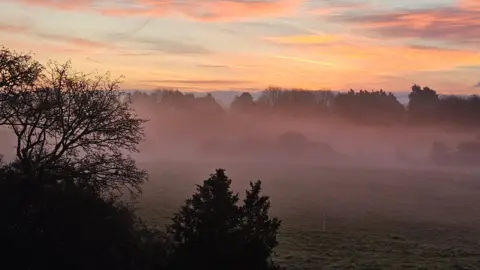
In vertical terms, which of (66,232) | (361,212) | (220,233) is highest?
(220,233)

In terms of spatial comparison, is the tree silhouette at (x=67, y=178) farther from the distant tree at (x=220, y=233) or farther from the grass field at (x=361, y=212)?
the grass field at (x=361, y=212)

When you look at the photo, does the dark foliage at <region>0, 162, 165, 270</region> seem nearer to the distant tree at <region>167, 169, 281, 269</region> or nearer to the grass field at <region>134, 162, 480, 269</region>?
the distant tree at <region>167, 169, 281, 269</region>

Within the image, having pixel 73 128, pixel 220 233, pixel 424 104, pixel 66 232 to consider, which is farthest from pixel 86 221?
pixel 424 104

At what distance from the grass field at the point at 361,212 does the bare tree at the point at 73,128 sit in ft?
46.0

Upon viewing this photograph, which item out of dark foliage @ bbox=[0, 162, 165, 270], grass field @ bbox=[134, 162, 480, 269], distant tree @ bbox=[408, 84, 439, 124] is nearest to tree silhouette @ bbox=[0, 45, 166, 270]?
dark foliage @ bbox=[0, 162, 165, 270]

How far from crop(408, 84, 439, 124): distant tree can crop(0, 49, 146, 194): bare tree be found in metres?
→ 162

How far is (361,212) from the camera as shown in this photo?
77.9 meters

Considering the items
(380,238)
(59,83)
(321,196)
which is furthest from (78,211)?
(321,196)

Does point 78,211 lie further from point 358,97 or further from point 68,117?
point 358,97

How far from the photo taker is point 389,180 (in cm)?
13550

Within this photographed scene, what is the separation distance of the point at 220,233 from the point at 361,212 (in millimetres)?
59609

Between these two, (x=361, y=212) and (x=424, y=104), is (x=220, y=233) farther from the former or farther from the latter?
(x=424, y=104)

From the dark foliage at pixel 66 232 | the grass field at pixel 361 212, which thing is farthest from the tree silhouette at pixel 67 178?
the grass field at pixel 361 212

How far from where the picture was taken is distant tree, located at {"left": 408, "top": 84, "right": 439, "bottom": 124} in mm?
184500
